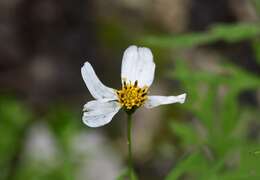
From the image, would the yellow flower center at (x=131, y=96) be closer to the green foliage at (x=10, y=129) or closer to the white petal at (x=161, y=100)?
the white petal at (x=161, y=100)

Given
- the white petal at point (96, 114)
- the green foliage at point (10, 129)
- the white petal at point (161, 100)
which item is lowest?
the green foliage at point (10, 129)

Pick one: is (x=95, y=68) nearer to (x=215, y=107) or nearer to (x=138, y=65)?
(x=215, y=107)

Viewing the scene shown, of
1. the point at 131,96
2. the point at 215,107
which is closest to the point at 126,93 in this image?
the point at 131,96

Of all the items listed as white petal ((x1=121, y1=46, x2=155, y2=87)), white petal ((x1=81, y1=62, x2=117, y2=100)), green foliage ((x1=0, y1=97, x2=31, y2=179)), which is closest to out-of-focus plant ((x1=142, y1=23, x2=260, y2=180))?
white petal ((x1=121, y1=46, x2=155, y2=87))

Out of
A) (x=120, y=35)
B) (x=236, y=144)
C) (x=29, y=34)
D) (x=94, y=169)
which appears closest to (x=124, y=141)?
(x=94, y=169)

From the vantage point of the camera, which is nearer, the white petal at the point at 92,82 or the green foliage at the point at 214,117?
the white petal at the point at 92,82

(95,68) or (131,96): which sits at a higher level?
(95,68)

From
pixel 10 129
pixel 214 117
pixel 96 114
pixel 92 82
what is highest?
pixel 92 82

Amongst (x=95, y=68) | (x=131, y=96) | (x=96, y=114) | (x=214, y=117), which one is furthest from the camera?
(x=95, y=68)

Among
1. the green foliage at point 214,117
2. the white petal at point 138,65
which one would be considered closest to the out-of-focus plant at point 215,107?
the green foliage at point 214,117
